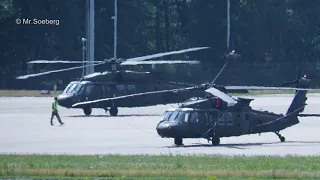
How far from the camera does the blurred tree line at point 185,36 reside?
89938 mm

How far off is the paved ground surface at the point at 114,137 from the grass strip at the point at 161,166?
323 centimetres

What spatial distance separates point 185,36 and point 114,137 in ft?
190

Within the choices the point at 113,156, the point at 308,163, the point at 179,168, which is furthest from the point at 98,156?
the point at 308,163

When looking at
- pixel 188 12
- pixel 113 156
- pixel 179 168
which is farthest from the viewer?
pixel 188 12

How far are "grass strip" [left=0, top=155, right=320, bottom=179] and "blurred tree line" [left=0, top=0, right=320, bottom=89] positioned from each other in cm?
5792

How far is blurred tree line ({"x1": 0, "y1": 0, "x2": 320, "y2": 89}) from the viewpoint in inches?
3541

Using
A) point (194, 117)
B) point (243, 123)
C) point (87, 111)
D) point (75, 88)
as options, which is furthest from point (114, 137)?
point (87, 111)

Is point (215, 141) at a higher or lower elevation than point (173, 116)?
lower

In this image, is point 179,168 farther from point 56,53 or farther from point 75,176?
point 56,53

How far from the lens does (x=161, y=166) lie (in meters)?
26.9

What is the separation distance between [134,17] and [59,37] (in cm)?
826

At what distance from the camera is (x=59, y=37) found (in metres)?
92.0

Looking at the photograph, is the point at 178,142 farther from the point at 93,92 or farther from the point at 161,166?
the point at 93,92

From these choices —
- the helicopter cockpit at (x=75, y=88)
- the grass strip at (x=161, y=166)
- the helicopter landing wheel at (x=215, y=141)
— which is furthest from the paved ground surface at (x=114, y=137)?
the grass strip at (x=161, y=166)
